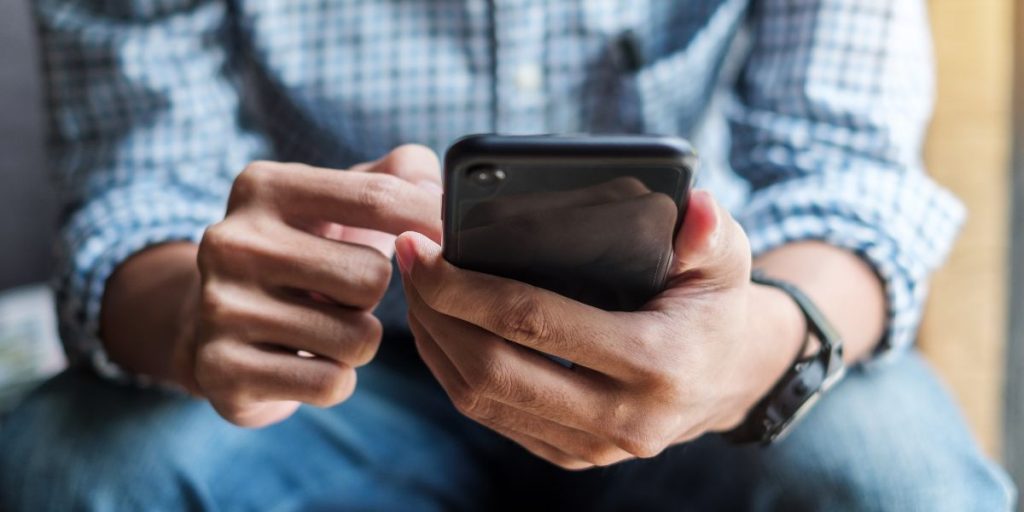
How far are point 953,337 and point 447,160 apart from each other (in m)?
0.82

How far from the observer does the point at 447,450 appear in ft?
2.37

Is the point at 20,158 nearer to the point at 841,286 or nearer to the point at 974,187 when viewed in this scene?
the point at 841,286

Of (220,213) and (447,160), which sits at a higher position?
(447,160)

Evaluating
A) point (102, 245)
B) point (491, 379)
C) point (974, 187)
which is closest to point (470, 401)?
point (491, 379)

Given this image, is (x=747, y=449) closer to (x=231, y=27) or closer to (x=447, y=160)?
(x=447, y=160)

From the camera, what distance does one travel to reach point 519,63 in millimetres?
749

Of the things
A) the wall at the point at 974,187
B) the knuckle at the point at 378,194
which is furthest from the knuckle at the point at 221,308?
the wall at the point at 974,187

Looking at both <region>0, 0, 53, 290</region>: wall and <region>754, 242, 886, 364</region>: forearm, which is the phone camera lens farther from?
<region>0, 0, 53, 290</region>: wall

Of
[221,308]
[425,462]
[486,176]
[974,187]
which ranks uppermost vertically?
[486,176]

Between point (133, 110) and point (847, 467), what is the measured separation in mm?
655

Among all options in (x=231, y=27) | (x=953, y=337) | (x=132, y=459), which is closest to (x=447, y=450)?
(x=132, y=459)

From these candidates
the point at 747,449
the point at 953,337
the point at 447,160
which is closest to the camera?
the point at 447,160

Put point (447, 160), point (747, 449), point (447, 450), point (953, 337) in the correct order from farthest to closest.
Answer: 1. point (953, 337)
2. point (447, 450)
3. point (747, 449)
4. point (447, 160)

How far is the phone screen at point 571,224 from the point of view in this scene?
1.22 ft
